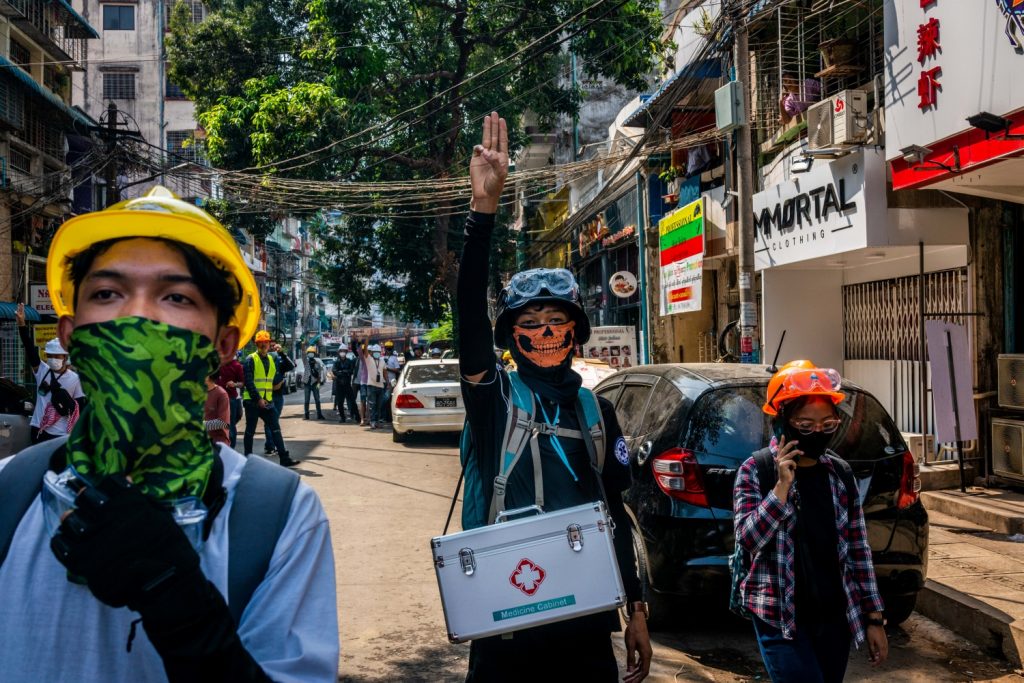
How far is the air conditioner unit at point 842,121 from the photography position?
34.1 feet

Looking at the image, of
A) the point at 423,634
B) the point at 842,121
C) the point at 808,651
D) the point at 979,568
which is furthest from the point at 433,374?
the point at 808,651

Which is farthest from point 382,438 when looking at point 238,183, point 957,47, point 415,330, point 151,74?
point 415,330

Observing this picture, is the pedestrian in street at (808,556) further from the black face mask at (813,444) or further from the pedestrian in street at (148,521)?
the pedestrian in street at (148,521)

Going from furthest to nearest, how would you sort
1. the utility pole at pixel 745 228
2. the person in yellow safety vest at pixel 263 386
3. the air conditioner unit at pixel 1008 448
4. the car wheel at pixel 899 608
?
the person in yellow safety vest at pixel 263 386, the utility pole at pixel 745 228, the air conditioner unit at pixel 1008 448, the car wheel at pixel 899 608

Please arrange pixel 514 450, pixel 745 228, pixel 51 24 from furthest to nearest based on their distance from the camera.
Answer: pixel 51 24
pixel 745 228
pixel 514 450

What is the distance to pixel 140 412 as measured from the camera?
135 cm

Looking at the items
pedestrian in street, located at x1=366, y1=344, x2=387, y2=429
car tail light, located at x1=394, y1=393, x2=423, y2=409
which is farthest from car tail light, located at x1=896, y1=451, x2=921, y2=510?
pedestrian in street, located at x1=366, y1=344, x2=387, y2=429

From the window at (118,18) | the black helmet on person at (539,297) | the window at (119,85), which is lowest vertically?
the black helmet on person at (539,297)

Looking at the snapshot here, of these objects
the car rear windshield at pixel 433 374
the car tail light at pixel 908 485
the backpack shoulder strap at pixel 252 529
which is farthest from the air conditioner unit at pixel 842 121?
the backpack shoulder strap at pixel 252 529

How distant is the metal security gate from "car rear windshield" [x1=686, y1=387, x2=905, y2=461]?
5012 millimetres

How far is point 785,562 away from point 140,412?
238 cm

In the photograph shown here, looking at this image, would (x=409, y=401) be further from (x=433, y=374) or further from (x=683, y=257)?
(x=683, y=257)

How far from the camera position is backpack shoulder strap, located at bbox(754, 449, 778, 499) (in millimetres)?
3285

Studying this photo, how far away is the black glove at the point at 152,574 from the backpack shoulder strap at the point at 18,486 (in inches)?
6.0
